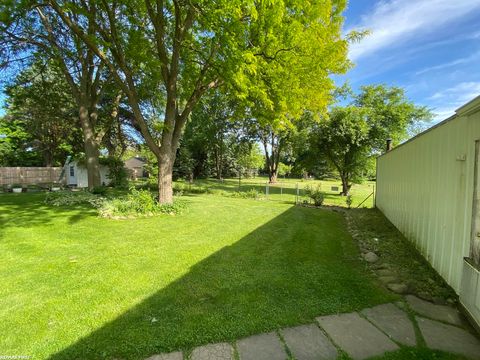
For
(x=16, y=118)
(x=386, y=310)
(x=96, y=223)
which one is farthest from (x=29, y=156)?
(x=386, y=310)

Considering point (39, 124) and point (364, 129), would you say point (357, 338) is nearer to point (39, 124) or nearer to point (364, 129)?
point (364, 129)

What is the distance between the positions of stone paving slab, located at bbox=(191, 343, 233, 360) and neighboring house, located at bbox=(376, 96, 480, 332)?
2482mm

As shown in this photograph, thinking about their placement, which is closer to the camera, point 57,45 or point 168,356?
point 168,356

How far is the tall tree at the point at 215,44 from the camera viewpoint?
6.11 m

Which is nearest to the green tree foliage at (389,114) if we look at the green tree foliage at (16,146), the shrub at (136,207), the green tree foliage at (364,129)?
the green tree foliage at (364,129)

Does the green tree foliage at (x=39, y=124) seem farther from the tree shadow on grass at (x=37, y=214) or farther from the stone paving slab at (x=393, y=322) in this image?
the stone paving slab at (x=393, y=322)

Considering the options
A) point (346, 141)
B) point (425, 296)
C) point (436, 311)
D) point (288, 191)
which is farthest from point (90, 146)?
point (346, 141)

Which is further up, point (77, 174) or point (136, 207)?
point (77, 174)

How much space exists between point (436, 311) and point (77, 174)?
20.8 meters

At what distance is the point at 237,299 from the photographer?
3064 mm

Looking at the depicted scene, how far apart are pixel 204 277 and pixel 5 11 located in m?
8.73

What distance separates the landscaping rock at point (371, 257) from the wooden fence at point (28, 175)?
1990 cm

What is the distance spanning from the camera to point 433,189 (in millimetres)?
3943

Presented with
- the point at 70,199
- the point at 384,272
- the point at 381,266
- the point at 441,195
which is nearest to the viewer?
the point at 441,195
